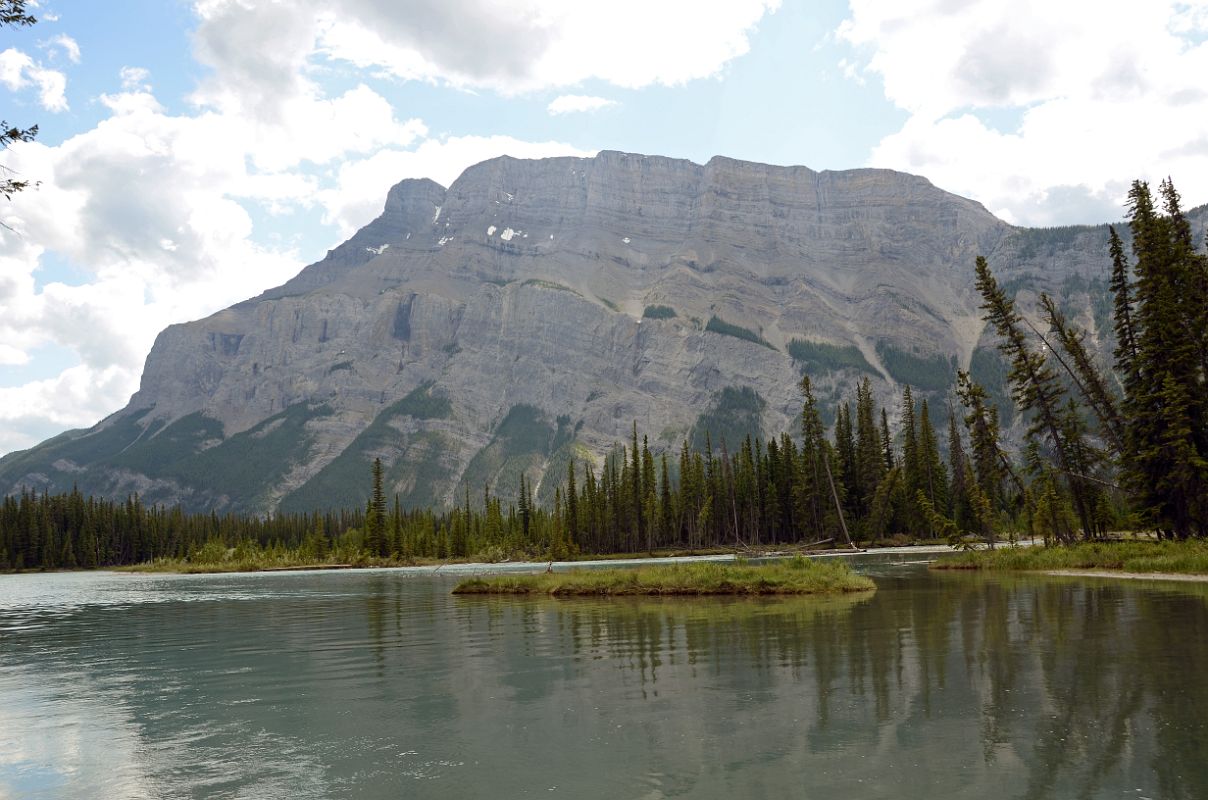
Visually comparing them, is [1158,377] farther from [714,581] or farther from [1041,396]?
[714,581]

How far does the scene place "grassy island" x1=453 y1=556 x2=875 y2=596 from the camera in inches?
1843

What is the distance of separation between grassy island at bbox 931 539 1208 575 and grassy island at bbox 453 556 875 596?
16947mm

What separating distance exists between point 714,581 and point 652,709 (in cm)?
3156

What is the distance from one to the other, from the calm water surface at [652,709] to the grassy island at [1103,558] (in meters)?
12.3

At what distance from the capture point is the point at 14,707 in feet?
71.2

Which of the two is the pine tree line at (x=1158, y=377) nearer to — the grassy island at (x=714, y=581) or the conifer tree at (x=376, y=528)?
the grassy island at (x=714, y=581)

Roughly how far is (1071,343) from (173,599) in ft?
245

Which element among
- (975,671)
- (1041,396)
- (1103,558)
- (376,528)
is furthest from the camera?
(376,528)

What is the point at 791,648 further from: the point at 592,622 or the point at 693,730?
the point at 592,622

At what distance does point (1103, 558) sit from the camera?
54656 mm

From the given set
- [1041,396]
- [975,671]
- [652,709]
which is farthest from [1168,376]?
[652,709]

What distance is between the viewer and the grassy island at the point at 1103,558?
4703 centimetres

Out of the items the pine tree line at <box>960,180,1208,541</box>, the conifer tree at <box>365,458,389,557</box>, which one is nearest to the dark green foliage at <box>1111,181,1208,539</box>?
the pine tree line at <box>960,180,1208,541</box>

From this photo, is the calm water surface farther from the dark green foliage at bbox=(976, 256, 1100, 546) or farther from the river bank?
the dark green foliage at bbox=(976, 256, 1100, 546)
